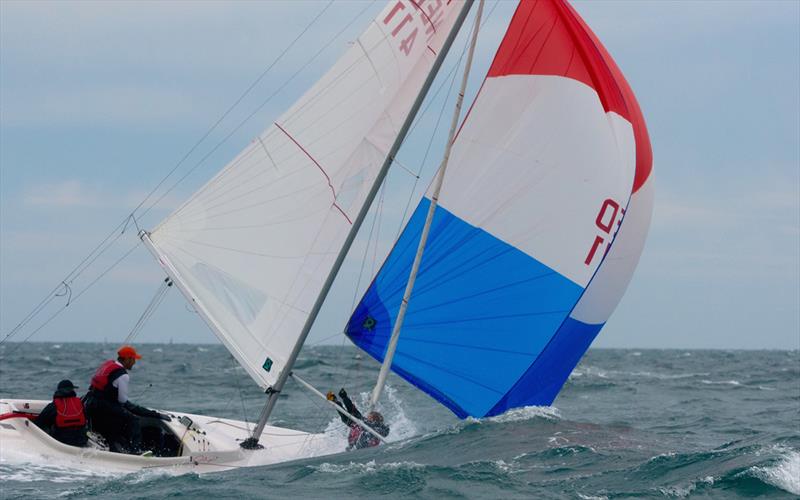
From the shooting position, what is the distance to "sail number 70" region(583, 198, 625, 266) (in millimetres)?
10109

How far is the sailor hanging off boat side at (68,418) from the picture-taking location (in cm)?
893

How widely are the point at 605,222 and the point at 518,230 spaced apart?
0.88 m

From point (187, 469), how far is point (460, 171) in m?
4.04

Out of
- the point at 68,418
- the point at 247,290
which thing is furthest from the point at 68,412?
the point at 247,290

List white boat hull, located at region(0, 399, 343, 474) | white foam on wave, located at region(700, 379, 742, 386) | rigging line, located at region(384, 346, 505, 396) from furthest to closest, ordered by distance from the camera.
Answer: white foam on wave, located at region(700, 379, 742, 386) < rigging line, located at region(384, 346, 505, 396) < white boat hull, located at region(0, 399, 343, 474)

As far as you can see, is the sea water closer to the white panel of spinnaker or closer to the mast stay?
the mast stay

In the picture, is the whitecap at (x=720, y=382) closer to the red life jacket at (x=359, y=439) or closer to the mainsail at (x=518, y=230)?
the mainsail at (x=518, y=230)

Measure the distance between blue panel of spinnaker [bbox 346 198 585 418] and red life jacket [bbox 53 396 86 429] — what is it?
3.05 metres

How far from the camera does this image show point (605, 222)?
10109 millimetres

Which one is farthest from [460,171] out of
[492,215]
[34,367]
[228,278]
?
[34,367]

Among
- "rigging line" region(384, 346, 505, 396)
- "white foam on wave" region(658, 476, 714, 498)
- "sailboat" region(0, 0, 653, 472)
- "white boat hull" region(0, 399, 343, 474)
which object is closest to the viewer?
"white foam on wave" region(658, 476, 714, 498)

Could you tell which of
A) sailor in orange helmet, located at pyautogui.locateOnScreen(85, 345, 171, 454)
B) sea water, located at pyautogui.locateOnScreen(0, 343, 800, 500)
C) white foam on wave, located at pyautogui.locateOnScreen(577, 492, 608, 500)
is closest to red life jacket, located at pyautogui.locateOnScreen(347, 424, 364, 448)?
sea water, located at pyautogui.locateOnScreen(0, 343, 800, 500)

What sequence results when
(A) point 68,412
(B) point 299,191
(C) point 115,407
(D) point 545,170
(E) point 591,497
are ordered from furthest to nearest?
(D) point 545,170 < (B) point 299,191 < (C) point 115,407 < (A) point 68,412 < (E) point 591,497

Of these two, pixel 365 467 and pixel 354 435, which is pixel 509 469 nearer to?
pixel 365 467
